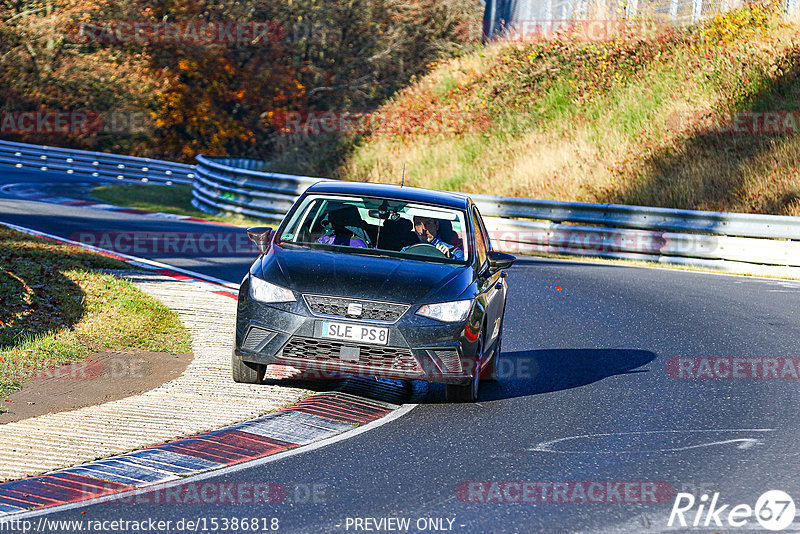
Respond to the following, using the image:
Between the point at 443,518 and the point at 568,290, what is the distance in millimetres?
10637

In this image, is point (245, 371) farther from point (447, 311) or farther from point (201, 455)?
point (201, 455)

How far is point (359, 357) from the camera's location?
817 cm

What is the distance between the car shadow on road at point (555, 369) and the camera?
9586mm

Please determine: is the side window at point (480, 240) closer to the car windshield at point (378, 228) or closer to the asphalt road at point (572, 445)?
the car windshield at point (378, 228)

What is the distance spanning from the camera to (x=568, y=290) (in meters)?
16.1

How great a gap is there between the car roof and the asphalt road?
1.68 m

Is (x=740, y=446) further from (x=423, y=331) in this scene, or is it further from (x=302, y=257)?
(x=302, y=257)

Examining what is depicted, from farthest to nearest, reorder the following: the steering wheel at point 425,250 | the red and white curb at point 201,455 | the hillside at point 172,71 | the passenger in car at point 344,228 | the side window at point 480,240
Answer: the hillside at point 172,71, the side window at point 480,240, the passenger in car at point 344,228, the steering wheel at point 425,250, the red and white curb at point 201,455

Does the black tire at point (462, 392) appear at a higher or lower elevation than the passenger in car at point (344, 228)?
lower

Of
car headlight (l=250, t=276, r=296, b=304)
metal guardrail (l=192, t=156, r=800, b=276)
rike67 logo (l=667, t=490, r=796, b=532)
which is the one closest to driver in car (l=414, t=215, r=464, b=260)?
car headlight (l=250, t=276, r=296, b=304)

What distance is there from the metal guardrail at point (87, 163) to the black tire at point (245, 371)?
99.4 ft

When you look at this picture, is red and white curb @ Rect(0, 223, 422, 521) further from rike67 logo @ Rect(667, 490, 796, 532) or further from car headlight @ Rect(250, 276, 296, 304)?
rike67 logo @ Rect(667, 490, 796, 532)

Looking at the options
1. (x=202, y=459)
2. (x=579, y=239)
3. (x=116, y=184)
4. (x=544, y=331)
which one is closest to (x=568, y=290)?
(x=544, y=331)

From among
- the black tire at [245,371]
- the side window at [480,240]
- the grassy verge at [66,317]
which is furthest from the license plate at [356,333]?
the grassy verge at [66,317]
